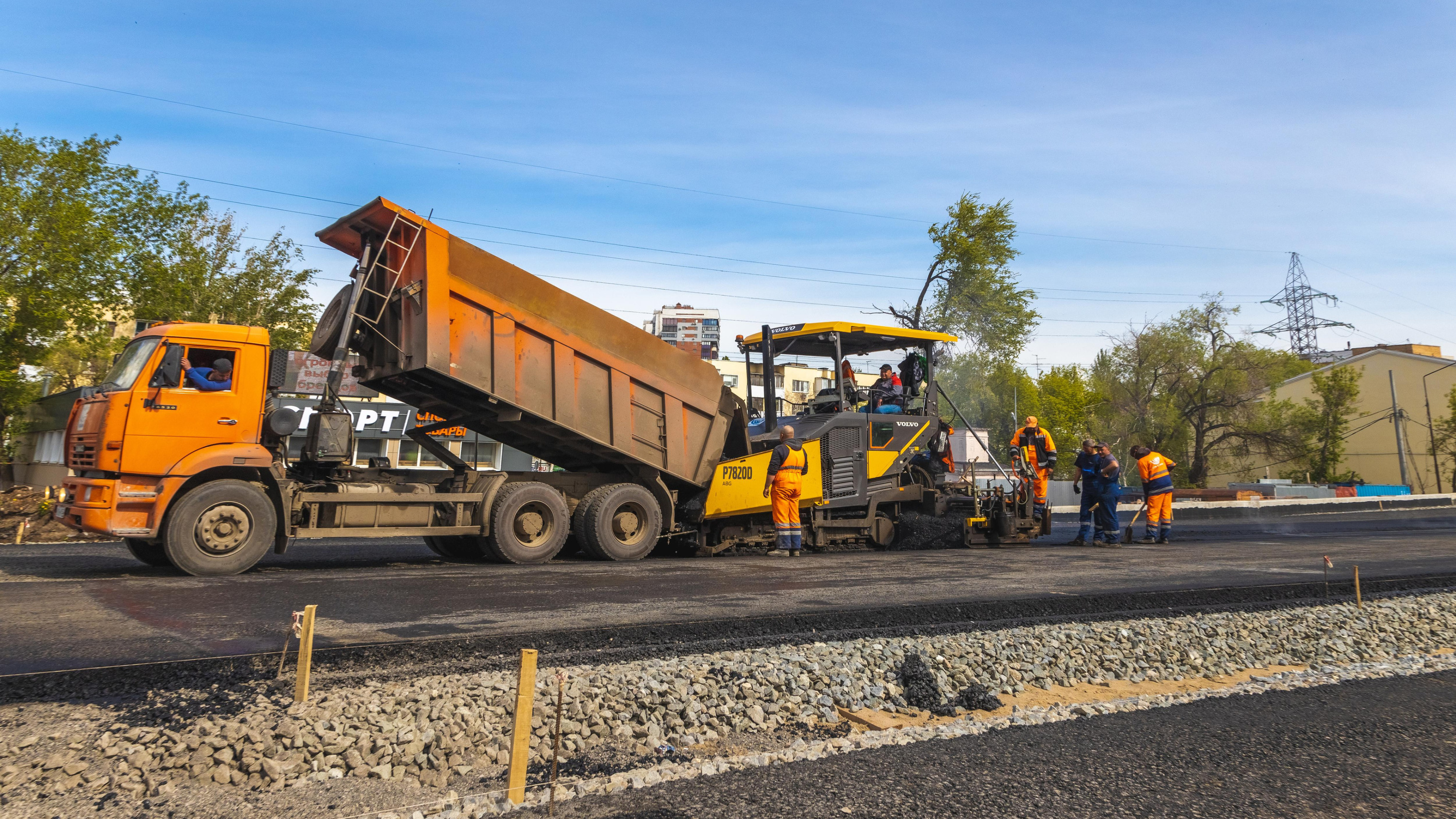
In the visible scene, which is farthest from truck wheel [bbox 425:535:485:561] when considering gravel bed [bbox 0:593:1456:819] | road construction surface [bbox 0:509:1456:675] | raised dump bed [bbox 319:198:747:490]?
gravel bed [bbox 0:593:1456:819]

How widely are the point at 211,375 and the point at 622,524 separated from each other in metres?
4.21

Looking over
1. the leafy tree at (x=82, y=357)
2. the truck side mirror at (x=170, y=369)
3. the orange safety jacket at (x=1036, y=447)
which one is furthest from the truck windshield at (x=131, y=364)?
the orange safety jacket at (x=1036, y=447)

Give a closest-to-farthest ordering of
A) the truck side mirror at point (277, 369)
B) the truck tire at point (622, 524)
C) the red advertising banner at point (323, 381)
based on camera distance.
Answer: the truck side mirror at point (277, 369) < the red advertising banner at point (323, 381) < the truck tire at point (622, 524)

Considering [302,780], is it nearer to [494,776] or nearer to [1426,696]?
[494,776]

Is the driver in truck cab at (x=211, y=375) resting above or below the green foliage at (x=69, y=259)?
below

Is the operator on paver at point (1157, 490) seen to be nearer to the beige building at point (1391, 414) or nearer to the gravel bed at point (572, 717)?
the gravel bed at point (572, 717)

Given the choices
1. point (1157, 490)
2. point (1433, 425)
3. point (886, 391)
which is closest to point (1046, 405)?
point (1433, 425)

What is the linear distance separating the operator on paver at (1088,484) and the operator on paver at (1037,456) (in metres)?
0.55

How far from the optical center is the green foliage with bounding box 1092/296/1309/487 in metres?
39.4

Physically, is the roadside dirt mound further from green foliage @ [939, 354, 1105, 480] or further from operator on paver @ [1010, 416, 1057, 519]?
green foliage @ [939, 354, 1105, 480]

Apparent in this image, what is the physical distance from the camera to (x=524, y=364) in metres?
8.98

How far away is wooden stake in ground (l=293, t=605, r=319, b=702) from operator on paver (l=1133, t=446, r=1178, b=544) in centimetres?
1210

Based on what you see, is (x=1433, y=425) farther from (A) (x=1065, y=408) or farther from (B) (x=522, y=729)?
(B) (x=522, y=729)

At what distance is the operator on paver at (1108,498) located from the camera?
12727 mm
